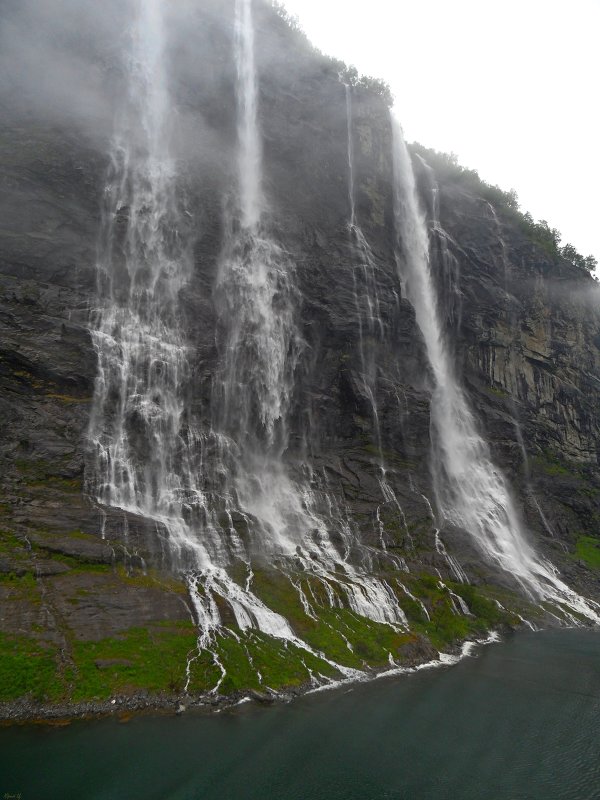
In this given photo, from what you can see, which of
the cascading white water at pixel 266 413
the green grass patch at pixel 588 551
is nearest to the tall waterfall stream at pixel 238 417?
the cascading white water at pixel 266 413

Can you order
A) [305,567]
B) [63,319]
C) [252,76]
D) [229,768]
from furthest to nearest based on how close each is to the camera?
1. [252,76]
2. [63,319]
3. [305,567]
4. [229,768]

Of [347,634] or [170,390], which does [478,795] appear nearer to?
[347,634]

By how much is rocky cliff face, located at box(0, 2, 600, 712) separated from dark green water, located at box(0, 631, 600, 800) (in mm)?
2954

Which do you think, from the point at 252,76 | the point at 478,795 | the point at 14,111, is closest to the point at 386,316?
the point at 252,76

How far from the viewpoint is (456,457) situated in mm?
57406

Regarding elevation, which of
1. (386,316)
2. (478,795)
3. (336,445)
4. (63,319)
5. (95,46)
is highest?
(95,46)

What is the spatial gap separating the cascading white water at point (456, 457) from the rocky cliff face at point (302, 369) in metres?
1.76

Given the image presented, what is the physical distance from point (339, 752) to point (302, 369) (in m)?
34.0

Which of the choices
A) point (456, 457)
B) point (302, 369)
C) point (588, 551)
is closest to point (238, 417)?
point (302, 369)

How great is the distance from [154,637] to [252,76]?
2455 inches

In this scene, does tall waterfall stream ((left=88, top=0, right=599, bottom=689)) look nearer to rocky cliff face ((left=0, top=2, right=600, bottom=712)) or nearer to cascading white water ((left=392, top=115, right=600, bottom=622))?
cascading white water ((left=392, top=115, right=600, bottom=622))

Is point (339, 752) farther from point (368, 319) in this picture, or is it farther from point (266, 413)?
point (368, 319)

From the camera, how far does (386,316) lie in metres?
56.6

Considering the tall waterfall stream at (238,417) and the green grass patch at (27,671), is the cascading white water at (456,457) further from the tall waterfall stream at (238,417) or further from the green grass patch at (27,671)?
the green grass patch at (27,671)
